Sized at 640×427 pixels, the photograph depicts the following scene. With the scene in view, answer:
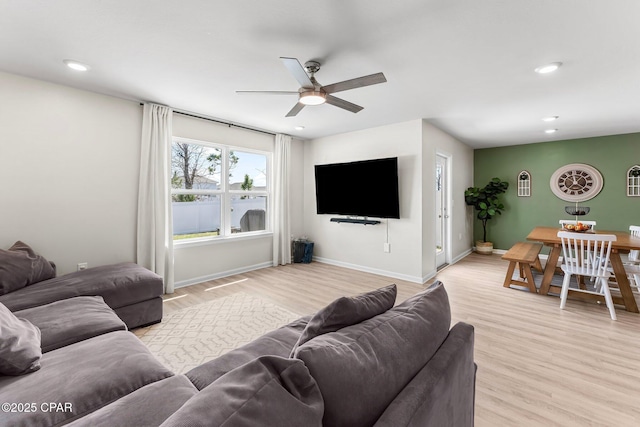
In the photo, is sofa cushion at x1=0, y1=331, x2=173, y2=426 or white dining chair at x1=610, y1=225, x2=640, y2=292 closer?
sofa cushion at x1=0, y1=331, x2=173, y2=426

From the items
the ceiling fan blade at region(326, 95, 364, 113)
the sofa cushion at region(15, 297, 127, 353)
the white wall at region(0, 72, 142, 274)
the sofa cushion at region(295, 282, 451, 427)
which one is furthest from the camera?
the white wall at region(0, 72, 142, 274)

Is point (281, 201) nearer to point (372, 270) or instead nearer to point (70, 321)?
point (372, 270)

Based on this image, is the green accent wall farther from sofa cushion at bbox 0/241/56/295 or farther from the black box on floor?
sofa cushion at bbox 0/241/56/295

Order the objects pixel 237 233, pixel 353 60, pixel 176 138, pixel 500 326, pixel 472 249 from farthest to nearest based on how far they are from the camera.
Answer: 1. pixel 472 249
2. pixel 237 233
3. pixel 176 138
4. pixel 500 326
5. pixel 353 60

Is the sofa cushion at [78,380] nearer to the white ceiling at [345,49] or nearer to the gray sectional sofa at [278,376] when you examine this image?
the gray sectional sofa at [278,376]

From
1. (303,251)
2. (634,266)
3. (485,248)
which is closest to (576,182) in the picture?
(485,248)

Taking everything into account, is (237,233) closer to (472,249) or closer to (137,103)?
(137,103)

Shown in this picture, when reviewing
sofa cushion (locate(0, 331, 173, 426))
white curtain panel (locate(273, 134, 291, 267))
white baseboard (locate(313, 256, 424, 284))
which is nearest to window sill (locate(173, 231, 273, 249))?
white curtain panel (locate(273, 134, 291, 267))

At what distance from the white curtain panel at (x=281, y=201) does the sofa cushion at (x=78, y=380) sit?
12.1 feet

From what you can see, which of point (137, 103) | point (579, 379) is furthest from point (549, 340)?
point (137, 103)

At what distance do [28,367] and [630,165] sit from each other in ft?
26.6

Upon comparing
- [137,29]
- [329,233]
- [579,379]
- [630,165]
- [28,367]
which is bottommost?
[579,379]

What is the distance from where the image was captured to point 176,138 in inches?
155

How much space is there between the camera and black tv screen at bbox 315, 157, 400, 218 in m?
4.27
